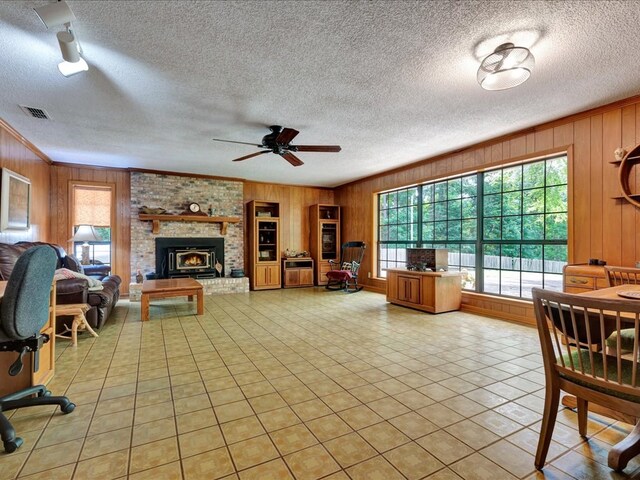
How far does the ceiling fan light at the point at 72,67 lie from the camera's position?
2.45 meters

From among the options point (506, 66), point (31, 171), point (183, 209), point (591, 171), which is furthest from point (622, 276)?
point (31, 171)

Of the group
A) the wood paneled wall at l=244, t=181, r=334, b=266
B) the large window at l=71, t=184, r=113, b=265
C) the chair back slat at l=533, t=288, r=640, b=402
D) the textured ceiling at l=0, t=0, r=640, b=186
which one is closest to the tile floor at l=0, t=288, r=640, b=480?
the chair back slat at l=533, t=288, r=640, b=402

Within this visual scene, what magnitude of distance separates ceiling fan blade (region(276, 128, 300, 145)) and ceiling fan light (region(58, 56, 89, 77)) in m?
1.91

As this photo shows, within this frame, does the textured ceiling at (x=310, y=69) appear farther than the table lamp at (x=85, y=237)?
No

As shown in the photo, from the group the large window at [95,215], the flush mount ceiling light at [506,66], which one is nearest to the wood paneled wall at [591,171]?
the flush mount ceiling light at [506,66]

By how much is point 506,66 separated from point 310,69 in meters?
1.57

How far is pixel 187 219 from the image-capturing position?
695cm

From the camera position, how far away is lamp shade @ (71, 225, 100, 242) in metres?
5.75

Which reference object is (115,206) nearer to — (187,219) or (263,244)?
(187,219)

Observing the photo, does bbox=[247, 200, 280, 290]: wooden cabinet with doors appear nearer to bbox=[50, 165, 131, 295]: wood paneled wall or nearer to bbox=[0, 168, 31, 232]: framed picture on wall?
bbox=[50, 165, 131, 295]: wood paneled wall

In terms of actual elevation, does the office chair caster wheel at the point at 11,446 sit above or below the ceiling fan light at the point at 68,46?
below

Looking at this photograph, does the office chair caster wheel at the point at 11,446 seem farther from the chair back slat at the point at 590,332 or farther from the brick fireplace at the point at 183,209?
the brick fireplace at the point at 183,209

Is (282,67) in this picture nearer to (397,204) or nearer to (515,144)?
(515,144)

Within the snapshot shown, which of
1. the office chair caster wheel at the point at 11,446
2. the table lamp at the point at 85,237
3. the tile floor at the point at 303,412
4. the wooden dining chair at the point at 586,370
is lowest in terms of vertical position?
the tile floor at the point at 303,412
